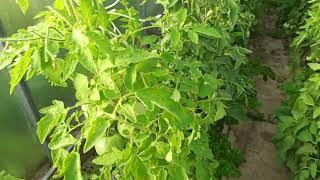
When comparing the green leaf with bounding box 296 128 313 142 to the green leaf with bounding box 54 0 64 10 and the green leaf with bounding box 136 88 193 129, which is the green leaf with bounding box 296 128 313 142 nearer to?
the green leaf with bounding box 136 88 193 129

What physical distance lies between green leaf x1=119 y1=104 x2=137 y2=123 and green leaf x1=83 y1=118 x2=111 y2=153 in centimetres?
5

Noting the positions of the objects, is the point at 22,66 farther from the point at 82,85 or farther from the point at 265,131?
the point at 265,131

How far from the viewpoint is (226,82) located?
6.82 ft

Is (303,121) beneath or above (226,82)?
beneath

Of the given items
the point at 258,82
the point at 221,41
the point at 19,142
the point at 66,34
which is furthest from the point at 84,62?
the point at 258,82

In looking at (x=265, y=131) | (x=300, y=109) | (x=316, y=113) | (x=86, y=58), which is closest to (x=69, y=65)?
(x=86, y=58)

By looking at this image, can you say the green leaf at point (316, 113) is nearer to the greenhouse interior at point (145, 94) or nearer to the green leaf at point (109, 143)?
the greenhouse interior at point (145, 94)

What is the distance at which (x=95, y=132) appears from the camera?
0.92m

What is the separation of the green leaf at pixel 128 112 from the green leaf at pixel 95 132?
0.18 ft

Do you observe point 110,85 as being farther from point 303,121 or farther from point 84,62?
point 303,121

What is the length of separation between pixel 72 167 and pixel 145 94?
0.27 meters

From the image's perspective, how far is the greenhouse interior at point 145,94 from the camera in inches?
36.0

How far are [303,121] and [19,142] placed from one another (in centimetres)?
173

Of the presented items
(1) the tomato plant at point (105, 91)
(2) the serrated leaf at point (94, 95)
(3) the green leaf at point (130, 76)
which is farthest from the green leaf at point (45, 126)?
(3) the green leaf at point (130, 76)
